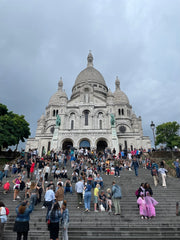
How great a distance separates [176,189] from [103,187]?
4.88m

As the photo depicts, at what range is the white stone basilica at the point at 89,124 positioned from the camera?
3128 centimetres

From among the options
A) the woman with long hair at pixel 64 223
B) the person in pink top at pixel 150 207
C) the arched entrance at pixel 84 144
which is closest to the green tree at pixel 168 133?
the arched entrance at pixel 84 144

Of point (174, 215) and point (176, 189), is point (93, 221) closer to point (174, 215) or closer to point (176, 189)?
point (174, 215)

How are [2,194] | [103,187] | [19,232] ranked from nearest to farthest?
[19,232] < [2,194] < [103,187]

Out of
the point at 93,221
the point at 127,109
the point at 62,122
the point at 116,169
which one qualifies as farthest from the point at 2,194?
the point at 127,109

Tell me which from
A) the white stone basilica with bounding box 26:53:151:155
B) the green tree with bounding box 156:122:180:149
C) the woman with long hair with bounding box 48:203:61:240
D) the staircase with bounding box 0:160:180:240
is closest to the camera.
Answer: the woman with long hair with bounding box 48:203:61:240

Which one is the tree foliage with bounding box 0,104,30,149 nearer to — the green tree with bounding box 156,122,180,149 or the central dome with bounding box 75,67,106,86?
the central dome with bounding box 75,67,106,86

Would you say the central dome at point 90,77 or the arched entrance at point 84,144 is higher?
the central dome at point 90,77

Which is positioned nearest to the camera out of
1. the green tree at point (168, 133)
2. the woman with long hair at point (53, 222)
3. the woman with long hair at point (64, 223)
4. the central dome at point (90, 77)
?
the woman with long hair at point (53, 222)

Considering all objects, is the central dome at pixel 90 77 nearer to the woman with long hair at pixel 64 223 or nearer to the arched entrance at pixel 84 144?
the arched entrance at pixel 84 144

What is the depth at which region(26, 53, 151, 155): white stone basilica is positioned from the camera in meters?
31.3

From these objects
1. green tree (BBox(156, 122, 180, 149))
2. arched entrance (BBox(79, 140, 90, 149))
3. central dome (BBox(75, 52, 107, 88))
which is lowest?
arched entrance (BBox(79, 140, 90, 149))

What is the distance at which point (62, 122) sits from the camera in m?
34.2

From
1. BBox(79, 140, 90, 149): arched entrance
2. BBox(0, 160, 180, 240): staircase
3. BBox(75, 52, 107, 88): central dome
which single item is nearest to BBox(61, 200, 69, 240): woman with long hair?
BBox(0, 160, 180, 240): staircase
